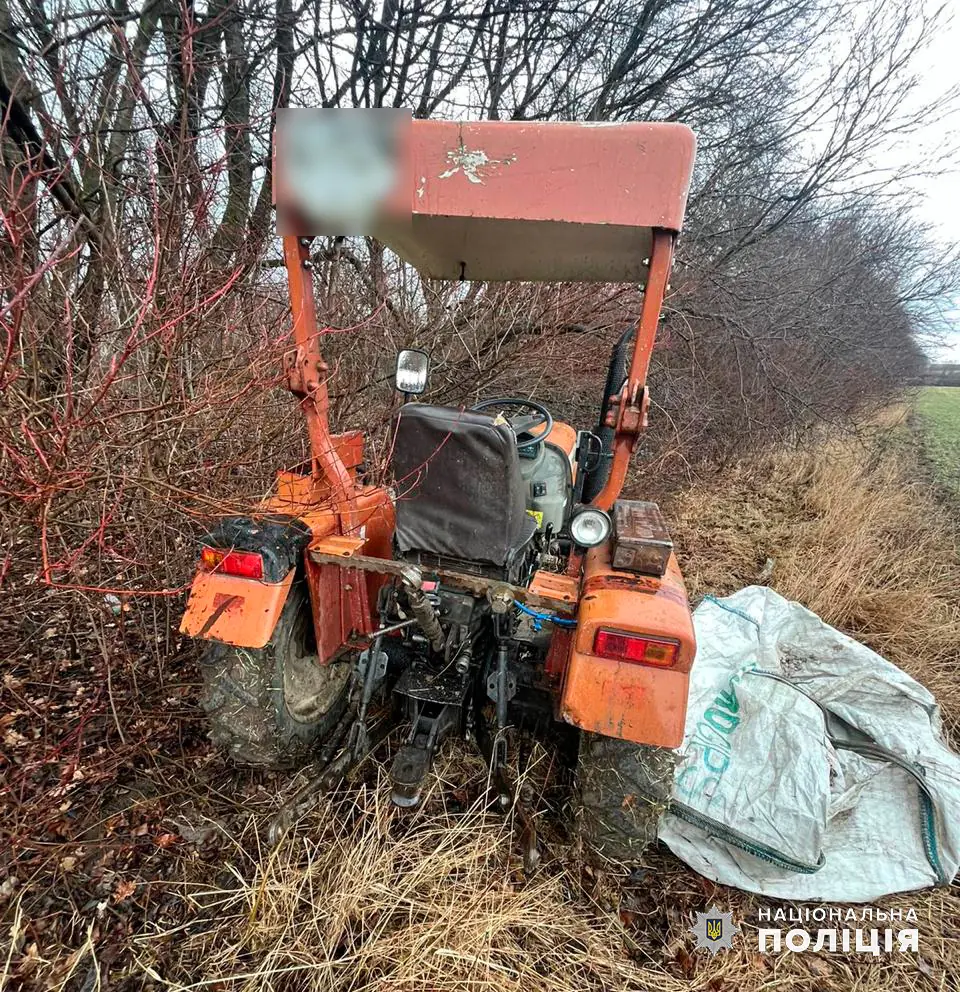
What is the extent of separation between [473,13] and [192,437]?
4.29 m

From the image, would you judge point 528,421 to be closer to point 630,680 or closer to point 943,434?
point 630,680

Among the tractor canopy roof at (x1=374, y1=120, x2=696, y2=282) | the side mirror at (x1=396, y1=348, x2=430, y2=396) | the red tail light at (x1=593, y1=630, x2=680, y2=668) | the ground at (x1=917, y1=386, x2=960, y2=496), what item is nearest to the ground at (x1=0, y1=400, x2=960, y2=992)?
the red tail light at (x1=593, y1=630, x2=680, y2=668)

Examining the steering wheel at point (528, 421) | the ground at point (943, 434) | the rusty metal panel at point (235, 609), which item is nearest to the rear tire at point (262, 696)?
the rusty metal panel at point (235, 609)

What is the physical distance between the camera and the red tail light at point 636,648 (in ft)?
5.19

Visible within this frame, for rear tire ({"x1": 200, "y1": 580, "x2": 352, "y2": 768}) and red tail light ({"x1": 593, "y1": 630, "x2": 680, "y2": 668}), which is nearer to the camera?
red tail light ({"x1": 593, "y1": 630, "x2": 680, "y2": 668})

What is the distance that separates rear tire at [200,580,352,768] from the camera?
6.07 feet

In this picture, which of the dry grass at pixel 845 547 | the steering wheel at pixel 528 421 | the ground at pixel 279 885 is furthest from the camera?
the dry grass at pixel 845 547

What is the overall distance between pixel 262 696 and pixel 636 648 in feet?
4.14

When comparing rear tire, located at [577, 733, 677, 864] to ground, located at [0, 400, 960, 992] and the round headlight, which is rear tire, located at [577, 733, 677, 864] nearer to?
ground, located at [0, 400, 960, 992]

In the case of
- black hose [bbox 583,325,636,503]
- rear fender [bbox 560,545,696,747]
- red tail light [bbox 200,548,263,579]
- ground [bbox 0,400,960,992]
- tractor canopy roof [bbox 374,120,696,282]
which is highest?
tractor canopy roof [bbox 374,120,696,282]

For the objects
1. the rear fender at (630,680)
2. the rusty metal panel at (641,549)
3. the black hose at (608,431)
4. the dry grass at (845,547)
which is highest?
the black hose at (608,431)

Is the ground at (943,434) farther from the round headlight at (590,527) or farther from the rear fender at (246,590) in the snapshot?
the rear fender at (246,590)

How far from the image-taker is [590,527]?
6.22ft

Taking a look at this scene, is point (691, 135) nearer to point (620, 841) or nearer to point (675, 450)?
point (620, 841)
